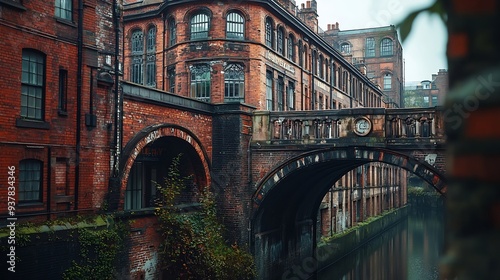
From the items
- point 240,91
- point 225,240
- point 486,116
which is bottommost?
point 225,240

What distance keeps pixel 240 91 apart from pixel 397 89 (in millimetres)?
47468

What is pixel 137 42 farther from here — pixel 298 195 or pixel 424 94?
pixel 424 94

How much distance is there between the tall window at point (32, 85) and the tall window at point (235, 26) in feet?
39.4

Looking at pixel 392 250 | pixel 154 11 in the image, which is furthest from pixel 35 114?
pixel 392 250

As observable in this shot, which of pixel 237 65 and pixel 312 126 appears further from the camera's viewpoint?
pixel 237 65

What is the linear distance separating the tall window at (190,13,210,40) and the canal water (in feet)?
45.3

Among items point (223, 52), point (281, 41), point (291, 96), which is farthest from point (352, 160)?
point (281, 41)

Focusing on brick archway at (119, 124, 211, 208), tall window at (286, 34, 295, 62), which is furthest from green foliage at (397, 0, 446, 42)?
tall window at (286, 34, 295, 62)

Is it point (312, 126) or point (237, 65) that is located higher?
point (237, 65)

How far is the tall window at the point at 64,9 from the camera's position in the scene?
12.2m

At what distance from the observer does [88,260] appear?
1233 cm

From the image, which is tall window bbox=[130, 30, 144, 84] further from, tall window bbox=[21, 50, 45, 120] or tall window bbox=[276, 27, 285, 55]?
tall window bbox=[21, 50, 45, 120]

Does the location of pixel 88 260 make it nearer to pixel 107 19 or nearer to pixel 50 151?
pixel 50 151

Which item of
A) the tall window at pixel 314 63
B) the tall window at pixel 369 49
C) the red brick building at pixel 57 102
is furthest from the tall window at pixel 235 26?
the tall window at pixel 369 49
